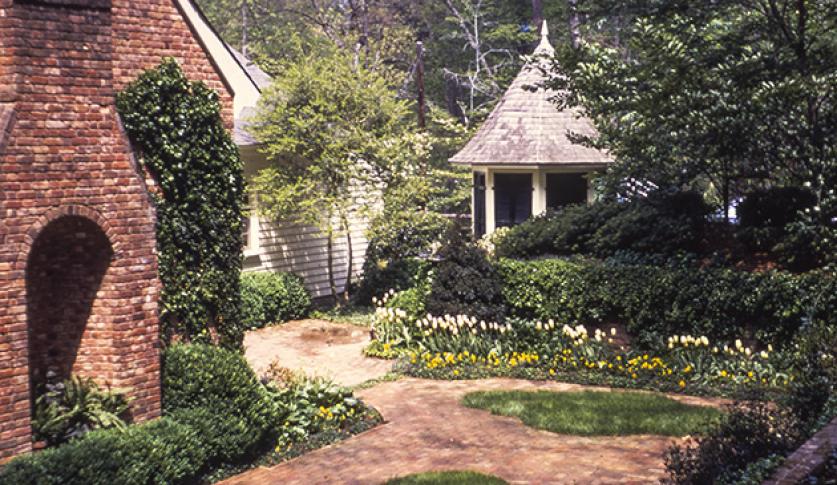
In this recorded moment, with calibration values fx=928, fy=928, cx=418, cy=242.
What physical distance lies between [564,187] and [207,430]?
14473 millimetres

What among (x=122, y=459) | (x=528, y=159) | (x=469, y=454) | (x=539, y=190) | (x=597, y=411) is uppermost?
(x=528, y=159)

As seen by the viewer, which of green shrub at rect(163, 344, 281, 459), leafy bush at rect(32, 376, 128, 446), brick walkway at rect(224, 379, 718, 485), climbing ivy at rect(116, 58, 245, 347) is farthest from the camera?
climbing ivy at rect(116, 58, 245, 347)

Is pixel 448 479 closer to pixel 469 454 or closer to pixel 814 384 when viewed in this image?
pixel 469 454

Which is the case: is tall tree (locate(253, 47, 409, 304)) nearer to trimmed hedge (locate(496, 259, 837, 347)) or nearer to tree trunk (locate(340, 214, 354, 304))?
tree trunk (locate(340, 214, 354, 304))

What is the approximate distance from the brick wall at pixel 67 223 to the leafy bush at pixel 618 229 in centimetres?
933

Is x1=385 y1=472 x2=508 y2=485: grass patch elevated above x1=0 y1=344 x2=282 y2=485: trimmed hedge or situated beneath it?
situated beneath

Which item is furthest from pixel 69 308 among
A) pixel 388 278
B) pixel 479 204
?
pixel 479 204

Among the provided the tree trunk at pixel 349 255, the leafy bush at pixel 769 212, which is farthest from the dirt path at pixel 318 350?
the leafy bush at pixel 769 212

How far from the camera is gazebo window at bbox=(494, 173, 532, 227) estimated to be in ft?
77.4

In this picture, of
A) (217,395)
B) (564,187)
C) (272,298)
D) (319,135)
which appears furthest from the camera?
(564,187)

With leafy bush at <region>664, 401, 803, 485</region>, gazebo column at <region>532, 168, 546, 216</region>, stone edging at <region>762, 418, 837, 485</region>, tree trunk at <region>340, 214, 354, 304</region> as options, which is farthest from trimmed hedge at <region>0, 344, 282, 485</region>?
gazebo column at <region>532, 168, 546, 216</region>

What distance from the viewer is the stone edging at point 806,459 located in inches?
264

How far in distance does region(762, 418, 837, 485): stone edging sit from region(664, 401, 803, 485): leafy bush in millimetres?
380

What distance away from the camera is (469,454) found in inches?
448
